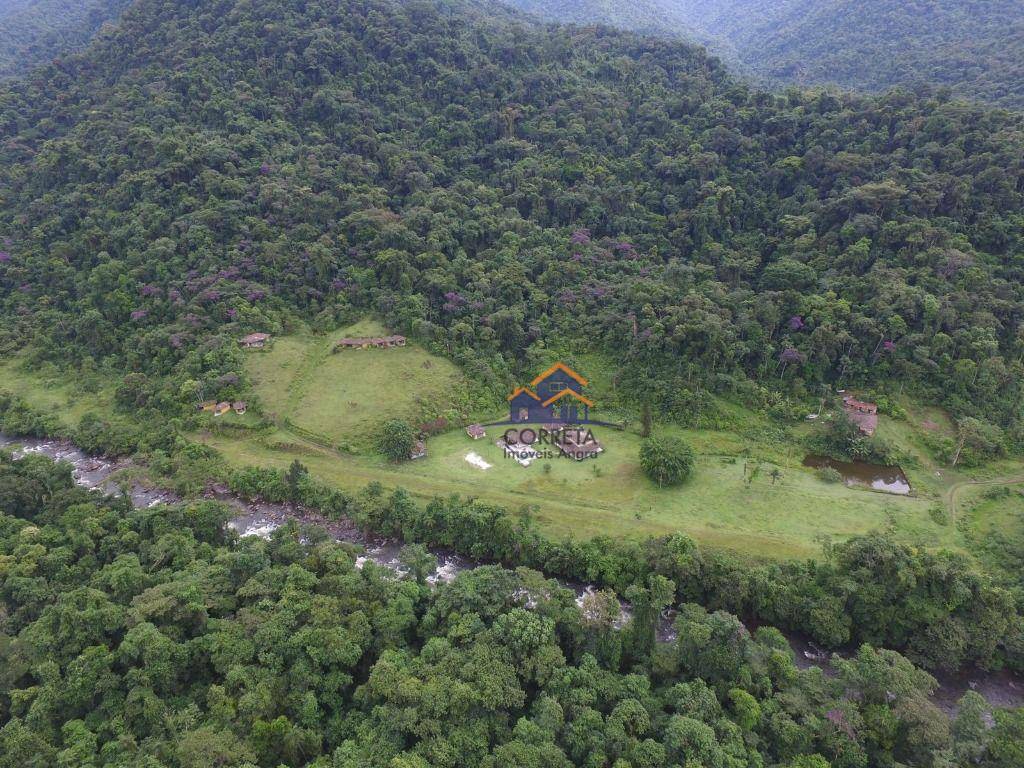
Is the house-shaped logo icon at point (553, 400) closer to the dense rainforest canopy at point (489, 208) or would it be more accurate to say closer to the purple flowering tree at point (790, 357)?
the dense rainforest canopy at point (489, 208)

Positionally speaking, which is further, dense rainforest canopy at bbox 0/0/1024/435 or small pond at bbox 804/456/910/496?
dense rainforest canopy at bbox 0/0/1024/435

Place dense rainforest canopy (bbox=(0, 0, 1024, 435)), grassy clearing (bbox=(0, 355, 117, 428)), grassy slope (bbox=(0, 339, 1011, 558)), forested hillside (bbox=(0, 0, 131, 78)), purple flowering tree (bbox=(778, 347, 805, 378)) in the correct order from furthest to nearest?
1. forested hillside (bbox=(0, 0, 131, 78))
2. grassy clearing (bbox=(0, 355, 117, 428))
3. dense rainforest canopy (bbox=(0, 0, 1024, 435))
4. purple flowering tree (bbox=(778, 347, 805, 378))
5. grassy slope (bbox=(0, 339, 1011, 558))

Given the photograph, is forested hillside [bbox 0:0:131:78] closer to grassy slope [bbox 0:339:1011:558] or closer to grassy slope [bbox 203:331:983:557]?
grassy slope [bbox 0:339:1011:558]

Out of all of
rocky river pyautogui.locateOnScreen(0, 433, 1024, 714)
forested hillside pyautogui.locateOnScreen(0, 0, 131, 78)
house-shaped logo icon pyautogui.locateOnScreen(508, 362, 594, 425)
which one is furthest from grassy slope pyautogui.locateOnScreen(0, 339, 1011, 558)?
forested hillside pyautogui.locateOnScreen(0, 0, 131, 78)

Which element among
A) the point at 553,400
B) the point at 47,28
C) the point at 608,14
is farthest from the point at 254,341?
the point at 608,14

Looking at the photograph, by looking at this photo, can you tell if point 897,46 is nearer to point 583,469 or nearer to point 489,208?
point 489,208

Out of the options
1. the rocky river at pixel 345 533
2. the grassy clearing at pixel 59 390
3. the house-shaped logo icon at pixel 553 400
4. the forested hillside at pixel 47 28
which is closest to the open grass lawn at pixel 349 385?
the house-shaped logo icon at pixel 553 400

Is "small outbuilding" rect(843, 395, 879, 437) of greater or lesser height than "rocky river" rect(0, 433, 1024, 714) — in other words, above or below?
above
